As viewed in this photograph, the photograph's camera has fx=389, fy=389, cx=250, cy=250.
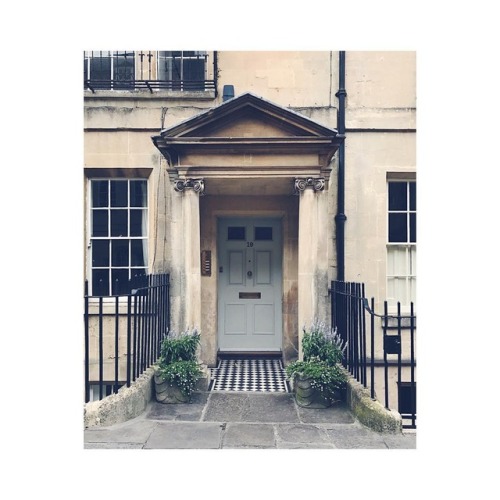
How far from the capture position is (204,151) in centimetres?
524

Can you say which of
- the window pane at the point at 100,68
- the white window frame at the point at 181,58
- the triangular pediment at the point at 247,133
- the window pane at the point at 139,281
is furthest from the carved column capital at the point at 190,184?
the window pane at the point at 100,68

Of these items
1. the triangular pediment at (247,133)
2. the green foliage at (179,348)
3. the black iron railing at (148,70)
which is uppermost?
the black iron railing at (148,70)

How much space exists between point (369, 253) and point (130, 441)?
174 inches

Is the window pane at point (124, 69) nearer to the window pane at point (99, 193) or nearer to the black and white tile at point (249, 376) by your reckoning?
the window pane at point (99, 193)

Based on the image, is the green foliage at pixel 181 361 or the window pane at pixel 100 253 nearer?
the green foliage at pixel 181 361

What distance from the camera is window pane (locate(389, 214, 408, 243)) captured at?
6445 millimetres

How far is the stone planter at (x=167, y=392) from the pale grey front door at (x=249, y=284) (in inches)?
76.6

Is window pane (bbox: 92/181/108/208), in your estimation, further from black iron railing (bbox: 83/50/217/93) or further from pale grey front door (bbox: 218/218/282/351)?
pale grey front door (bbox: 218/218/282/351)

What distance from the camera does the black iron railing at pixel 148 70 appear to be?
6234 mm

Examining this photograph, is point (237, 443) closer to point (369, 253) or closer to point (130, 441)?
point (130, 441)

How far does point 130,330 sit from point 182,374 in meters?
0.93

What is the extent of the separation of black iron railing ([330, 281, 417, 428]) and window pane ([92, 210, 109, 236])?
3.79 meters

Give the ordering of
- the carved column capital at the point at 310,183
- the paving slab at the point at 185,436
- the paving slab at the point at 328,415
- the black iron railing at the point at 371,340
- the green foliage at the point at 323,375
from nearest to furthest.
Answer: the paving slab at the point at 185,436 < the black iron railing at the point at 371,340 < the paving slab at the point at 328,415 < the green foliage at the point at 323,375 < the carved column capital at the point at 310,183

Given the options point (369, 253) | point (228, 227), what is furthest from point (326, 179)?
point (228, 227)
